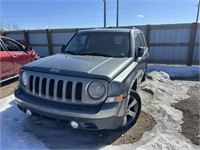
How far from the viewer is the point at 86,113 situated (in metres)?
2.54

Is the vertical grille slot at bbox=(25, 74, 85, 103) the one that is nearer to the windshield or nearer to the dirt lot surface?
the windshield

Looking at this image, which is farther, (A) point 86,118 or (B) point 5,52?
(B) point 5,52

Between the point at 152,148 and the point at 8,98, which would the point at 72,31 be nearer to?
the point at 8,98

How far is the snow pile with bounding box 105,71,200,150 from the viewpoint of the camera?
A: 2984 mm

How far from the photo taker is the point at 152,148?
2.87 meters

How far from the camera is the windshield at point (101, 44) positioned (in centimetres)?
385

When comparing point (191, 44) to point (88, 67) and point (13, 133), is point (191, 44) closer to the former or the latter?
point (88, 67)

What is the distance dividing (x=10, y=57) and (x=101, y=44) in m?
3.40

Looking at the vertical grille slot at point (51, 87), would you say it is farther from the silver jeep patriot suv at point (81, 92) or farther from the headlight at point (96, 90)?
the headlight at point (96, 90)

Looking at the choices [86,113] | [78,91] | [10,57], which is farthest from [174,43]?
[86,113]

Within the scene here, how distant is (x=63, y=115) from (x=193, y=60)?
29.7 ft

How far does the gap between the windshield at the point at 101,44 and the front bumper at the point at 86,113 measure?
1.37m

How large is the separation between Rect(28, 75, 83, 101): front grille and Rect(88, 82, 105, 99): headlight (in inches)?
5.7

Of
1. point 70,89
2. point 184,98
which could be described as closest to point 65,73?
point 70,89
